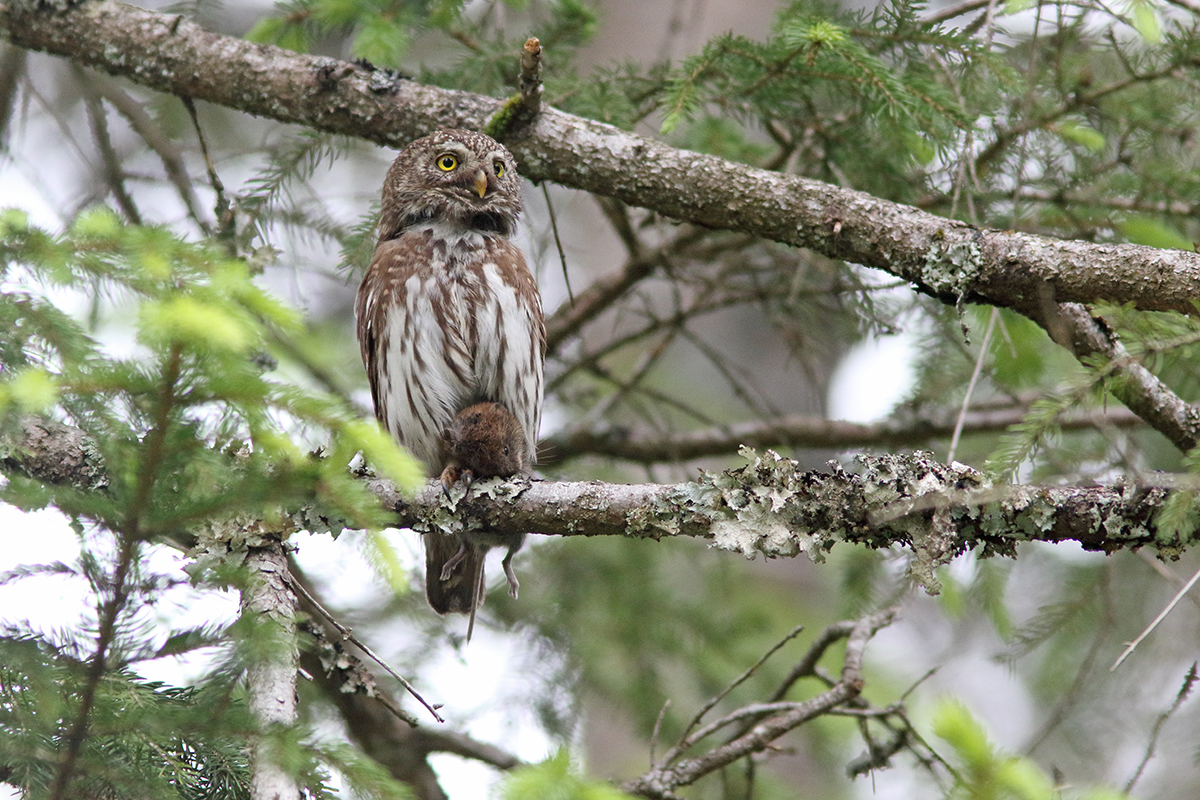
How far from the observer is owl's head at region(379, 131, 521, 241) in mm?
3637

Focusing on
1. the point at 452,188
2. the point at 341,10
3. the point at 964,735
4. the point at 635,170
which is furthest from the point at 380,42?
the point at 964,735

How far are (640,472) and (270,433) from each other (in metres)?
5.18

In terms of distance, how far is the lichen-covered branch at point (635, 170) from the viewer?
2.71 m

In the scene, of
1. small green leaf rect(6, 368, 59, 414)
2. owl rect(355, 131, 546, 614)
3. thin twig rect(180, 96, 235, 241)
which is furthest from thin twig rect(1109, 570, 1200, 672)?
thin twig rect(180, 96, 235, 241)

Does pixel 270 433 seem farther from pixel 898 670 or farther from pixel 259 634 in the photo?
pixel 898 670

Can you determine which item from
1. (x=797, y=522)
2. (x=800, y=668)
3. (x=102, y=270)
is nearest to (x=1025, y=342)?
(x=800, y=668)

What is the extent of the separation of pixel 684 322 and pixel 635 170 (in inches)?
63.0

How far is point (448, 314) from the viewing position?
11.7 ft

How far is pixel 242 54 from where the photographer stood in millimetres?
3334

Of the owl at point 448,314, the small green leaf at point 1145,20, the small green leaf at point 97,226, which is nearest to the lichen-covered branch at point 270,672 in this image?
the small green leaf at point 97,226

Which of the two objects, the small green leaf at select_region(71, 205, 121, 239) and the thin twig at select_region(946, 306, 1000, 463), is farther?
the thin twig at select_region(946, 306, 1000, 463)

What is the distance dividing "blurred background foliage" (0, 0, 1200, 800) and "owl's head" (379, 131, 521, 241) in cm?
24

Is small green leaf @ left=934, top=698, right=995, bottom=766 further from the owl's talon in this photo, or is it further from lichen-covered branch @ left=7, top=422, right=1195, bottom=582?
the owl's talon

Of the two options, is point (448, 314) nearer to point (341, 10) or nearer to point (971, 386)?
point (341, 10)
